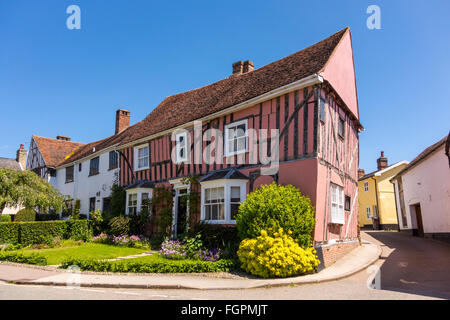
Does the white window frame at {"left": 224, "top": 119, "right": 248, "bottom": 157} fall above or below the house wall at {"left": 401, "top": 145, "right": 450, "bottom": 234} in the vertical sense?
above

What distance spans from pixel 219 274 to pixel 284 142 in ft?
15.4

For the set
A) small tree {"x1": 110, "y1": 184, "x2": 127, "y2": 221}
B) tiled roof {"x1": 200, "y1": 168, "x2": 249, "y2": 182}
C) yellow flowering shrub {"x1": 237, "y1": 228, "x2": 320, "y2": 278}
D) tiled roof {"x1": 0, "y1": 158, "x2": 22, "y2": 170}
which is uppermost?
tiled roof {"x1": 0, "y1": 158, "x2": 22, "y2": 170}

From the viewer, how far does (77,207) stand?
22734mm

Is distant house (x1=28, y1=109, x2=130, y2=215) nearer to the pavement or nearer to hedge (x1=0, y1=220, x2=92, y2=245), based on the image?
hedge (x1=0, y1=220, x2=92, y2=245)

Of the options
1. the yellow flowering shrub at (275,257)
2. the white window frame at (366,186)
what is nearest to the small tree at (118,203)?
the yellow flowering shrub at (275,257)

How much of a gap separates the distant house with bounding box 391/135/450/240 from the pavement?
7.67m

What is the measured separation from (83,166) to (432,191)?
21788 mm

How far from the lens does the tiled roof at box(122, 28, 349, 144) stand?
38.4ft

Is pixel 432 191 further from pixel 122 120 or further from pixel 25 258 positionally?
pixel 122 120

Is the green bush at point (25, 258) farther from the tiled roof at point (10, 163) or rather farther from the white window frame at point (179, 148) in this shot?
the tiled roof at point (10, 163)

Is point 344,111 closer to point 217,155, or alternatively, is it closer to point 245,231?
point 217,155

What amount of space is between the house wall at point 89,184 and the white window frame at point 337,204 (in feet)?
40.7

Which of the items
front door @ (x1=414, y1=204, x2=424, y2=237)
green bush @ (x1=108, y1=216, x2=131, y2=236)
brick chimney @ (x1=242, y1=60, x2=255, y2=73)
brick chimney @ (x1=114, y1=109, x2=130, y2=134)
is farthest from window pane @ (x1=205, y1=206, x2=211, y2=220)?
front door @ (x1=414, y1=204, x2=424, y2=237)
